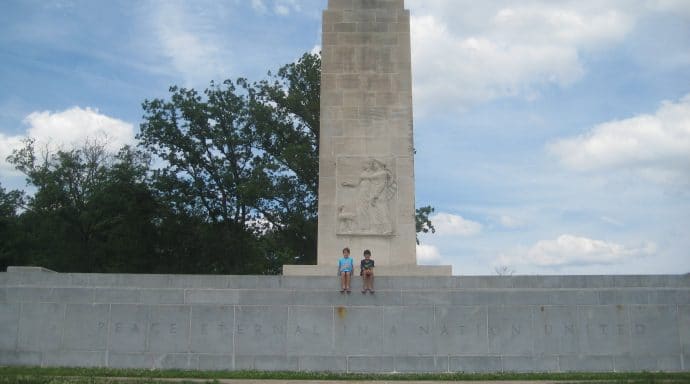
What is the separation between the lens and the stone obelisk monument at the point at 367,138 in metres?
20.2

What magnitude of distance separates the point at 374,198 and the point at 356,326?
4.97 meters

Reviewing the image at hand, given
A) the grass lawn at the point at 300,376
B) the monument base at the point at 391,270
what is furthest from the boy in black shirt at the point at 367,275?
the monument base at the point at 391,270

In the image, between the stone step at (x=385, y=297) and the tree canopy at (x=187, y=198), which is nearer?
the stone step at (x=385, y=297)

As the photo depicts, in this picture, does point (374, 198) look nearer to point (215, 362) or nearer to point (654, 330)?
point (215, 362)

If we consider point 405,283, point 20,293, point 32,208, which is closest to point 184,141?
point 32,208

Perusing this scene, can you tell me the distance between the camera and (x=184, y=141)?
3841 cm

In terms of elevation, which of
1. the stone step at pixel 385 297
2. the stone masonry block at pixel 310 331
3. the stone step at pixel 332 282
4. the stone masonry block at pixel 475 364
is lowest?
the stone masonry block at pixel 475 364

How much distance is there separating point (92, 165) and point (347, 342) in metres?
27.4

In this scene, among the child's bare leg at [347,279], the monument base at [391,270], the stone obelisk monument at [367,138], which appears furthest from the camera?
the stone obelisk monument at [367,138]

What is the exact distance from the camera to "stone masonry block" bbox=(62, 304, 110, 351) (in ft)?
54.7

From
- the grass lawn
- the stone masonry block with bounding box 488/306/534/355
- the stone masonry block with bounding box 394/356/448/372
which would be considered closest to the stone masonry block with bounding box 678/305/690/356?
the grass lawn

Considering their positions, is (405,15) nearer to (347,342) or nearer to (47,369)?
(347,342)

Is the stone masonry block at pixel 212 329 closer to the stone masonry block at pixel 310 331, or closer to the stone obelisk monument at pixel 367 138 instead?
the stone masonry block at pixel 310 331

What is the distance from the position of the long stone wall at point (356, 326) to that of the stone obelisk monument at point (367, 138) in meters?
2.75
